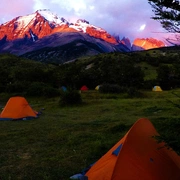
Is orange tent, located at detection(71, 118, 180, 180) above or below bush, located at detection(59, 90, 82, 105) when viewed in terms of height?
above

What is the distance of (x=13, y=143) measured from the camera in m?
10.7

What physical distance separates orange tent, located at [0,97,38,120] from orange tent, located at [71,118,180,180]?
1024 cm

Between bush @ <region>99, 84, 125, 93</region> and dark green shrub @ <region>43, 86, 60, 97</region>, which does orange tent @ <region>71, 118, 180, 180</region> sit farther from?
bush @ <region>99, 84, 125, 93</region>

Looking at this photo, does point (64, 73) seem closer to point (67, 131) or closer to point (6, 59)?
point (67, 131)

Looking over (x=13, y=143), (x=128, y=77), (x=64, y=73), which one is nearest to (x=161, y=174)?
(x=13, y=143)

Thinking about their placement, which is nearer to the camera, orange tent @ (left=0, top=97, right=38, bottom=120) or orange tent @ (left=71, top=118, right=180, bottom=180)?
orange tent @ (left=71, top=118, right=180, bottom=180)

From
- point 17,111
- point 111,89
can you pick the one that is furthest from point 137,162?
point 111,89

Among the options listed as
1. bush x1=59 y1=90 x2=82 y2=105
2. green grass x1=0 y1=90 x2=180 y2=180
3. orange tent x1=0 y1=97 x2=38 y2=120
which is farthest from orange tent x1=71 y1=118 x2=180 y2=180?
bush x1=59 y1=90 x2=82 y2=105

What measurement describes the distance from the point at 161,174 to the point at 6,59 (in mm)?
72182

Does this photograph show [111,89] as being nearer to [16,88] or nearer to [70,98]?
[70,98]

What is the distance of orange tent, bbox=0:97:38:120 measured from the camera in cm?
1656

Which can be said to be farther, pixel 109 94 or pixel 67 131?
pixel 109 94

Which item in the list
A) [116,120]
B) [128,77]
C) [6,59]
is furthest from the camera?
[6,59]

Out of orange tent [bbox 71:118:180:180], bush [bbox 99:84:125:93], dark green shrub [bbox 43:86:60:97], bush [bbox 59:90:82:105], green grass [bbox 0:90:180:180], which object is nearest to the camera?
orange tent [bbox 71:118:180:180]
